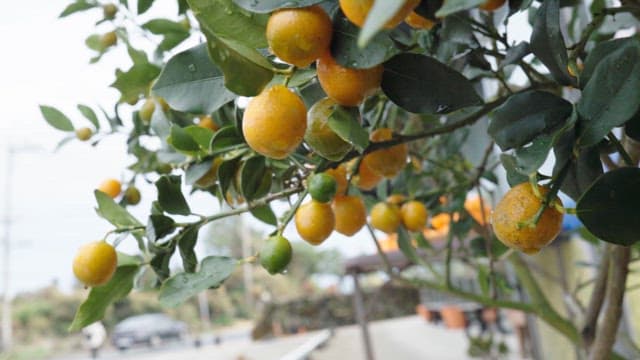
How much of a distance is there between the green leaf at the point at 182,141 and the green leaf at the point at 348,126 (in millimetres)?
176

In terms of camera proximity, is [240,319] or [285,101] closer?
[285,101]

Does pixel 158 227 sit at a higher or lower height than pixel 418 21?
lower

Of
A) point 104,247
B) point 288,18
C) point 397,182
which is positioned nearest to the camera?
point 288,18

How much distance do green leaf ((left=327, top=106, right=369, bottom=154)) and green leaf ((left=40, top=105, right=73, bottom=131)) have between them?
475mm

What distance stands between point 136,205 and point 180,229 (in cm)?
20

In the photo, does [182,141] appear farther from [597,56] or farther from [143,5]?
[597,56]

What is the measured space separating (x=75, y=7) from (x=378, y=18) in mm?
586

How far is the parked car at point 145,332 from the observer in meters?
11.2

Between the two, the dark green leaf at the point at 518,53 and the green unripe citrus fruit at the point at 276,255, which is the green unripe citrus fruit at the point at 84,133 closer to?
the green unripe citrus fruit at the point at 276,255

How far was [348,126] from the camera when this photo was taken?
25 centimetres

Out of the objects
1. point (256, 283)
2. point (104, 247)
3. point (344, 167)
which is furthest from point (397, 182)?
point (256, 283)

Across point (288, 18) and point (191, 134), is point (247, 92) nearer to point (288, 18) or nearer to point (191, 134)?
point (288, 18)

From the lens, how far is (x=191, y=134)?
41 cm

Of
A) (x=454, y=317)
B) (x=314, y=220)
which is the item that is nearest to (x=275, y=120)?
(x=314, y=220)
